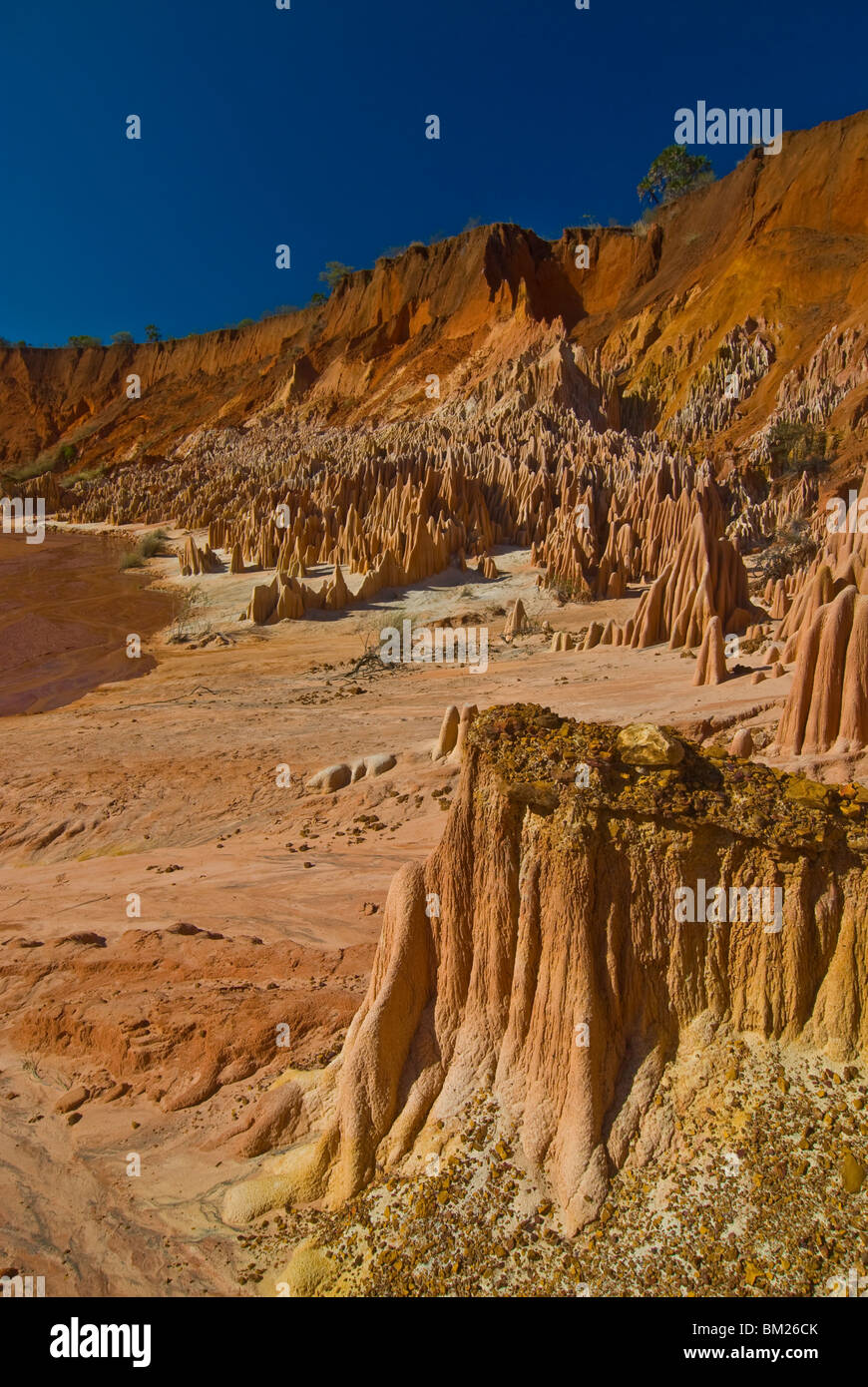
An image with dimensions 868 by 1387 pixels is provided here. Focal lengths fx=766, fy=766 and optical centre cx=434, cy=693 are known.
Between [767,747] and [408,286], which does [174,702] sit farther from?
[408,286]

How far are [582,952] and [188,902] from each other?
192 inches

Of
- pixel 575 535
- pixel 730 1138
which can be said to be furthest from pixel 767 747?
pixel 575 535

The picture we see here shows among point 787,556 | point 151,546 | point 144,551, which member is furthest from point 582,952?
point 151,546

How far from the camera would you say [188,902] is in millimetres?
7324

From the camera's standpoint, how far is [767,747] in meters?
7.21

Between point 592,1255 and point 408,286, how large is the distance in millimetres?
58050

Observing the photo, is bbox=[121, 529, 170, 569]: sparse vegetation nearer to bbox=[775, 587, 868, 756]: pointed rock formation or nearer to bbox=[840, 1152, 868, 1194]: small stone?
bbox=[775, 587, 868, 756]: pointed rock formation

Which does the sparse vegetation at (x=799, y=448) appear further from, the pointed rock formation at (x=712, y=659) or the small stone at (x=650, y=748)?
the small stone at (x=650, y=748)

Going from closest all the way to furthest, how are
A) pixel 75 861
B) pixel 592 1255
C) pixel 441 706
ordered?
pixel 592 1255
pixel 75 861
pixel 441 706

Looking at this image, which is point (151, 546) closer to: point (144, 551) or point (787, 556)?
point (144, 551)

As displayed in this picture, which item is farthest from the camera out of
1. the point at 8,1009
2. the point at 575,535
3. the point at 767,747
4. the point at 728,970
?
the point at 575,535

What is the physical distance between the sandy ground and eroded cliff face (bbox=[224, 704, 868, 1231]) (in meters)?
0.79

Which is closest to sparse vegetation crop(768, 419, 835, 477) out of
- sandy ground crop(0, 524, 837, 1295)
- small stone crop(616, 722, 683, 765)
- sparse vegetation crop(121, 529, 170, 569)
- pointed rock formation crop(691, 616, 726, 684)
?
sandy ground crop(0, 524, 837, 1295)

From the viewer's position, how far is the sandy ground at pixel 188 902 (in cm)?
434
